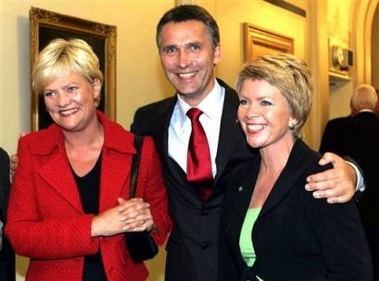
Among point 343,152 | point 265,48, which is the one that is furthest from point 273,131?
point 265,48

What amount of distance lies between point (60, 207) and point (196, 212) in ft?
1.82

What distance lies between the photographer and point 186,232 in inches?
95.0

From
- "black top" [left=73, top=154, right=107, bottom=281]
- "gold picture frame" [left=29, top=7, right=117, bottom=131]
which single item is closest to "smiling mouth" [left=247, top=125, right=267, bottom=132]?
"black top" [left=73, top=154, right=107, bottom=281]

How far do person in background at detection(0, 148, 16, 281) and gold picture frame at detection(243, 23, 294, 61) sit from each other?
337cm

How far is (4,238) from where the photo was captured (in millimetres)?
2234

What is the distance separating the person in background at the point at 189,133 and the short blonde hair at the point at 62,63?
0.47 m

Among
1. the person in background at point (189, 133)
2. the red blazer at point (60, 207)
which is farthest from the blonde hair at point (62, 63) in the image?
the person in background at point (189, 133)

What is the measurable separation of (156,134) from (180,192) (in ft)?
0.95

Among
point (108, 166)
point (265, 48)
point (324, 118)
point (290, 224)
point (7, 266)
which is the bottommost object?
point (7, 266)

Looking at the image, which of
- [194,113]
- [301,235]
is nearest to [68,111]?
[194,113]

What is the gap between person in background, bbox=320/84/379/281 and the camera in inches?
196

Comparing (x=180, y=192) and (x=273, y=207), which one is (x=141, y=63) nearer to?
(x=180, y=192)

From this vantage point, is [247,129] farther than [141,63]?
No

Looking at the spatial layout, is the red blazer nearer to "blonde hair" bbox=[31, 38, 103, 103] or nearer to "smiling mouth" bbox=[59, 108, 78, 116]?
"smiling mouth" bbox=[59, 108, 78, 116]
